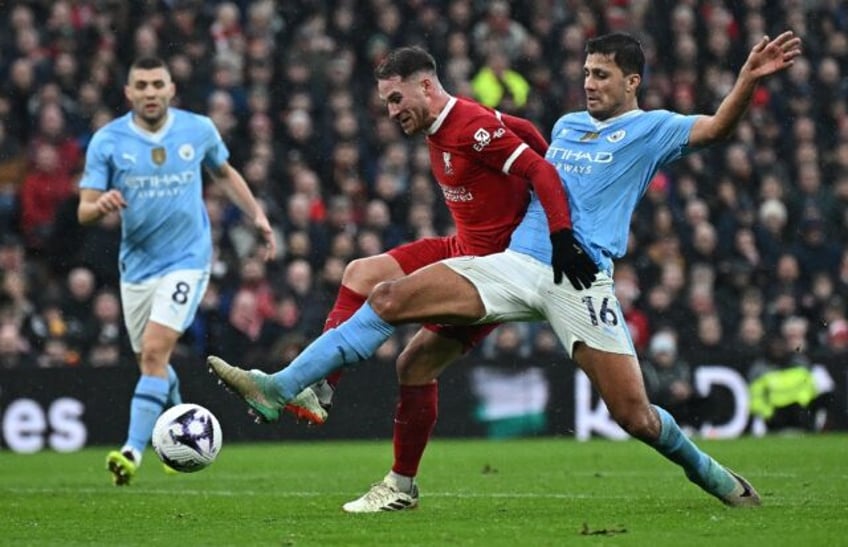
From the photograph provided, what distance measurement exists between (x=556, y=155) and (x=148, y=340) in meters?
3.73

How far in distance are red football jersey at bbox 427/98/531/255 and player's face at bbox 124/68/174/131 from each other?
3379mm

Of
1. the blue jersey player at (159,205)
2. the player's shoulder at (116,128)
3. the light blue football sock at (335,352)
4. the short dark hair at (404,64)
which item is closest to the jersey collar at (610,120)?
the short dark hair at (404,64)

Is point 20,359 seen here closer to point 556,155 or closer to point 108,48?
point 108,48

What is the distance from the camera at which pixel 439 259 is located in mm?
8664

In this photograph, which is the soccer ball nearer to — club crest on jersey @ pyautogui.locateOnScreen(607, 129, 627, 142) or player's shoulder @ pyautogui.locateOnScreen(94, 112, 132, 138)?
club crest on jersey @ pyautogui.locateOnScreen(607, 129, 627, 142)

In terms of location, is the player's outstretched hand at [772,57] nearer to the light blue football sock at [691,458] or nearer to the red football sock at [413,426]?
the light blue football sock at [691,458]

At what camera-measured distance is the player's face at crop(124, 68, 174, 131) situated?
1121cm

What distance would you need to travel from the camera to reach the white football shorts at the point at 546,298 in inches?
316

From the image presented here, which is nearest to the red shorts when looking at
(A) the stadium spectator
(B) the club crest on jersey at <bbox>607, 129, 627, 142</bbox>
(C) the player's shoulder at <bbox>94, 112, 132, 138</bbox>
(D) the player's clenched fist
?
(B) the club crest on jersey at <bbox>607, 129, 627, 142</bbox>

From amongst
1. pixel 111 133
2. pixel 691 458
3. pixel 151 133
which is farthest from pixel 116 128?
pixel 691 458

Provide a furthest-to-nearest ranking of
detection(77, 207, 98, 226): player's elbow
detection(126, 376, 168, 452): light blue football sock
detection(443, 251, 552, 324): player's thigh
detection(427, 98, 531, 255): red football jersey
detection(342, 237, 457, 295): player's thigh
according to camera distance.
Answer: detection(126, 376, 168, 452): light blue football sock, detection(77, 207, 98, 226): player's elbow, detection(342, 237, 457, 295): player's thigh, detection(427, 98, 531, 255): red football jersey, detection(443, 251, 552, 324): player's thigh

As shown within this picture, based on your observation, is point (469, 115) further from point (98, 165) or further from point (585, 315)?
point (98, 165)

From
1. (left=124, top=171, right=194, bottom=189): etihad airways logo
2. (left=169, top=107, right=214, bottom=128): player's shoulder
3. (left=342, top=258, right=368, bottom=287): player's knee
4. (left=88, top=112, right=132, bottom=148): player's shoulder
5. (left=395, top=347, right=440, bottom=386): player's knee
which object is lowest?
(left=395, top=347, right=440, bottom=386): player's knee

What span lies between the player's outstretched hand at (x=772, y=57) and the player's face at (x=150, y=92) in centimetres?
465
